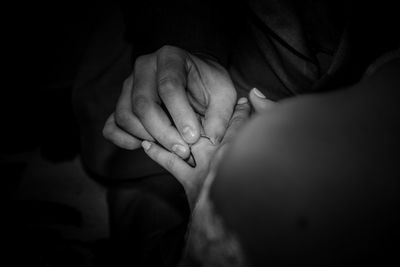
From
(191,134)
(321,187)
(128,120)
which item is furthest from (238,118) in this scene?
(321,187)

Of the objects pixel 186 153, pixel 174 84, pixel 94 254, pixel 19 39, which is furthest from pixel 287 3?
pixel 19 39

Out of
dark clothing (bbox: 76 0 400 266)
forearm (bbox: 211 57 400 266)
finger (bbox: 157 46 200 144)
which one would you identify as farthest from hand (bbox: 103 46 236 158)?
forearm (bbox: 211 57 400 266)

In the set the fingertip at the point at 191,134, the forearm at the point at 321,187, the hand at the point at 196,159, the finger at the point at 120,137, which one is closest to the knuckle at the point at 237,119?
the hand at the point at 196,159

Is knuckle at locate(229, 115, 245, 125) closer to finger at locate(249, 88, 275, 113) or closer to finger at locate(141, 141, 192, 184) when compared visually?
finger at locate(249, 88, 275, 113)

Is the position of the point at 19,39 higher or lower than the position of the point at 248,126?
lower

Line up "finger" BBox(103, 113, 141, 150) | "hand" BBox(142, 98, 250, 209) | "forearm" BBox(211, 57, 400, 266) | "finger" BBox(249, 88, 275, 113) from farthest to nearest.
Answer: "finger" BBox(103, 113, 141, 150), "finger" BBox(249, 88, 275, 113), "hand" BBox(142, 98, 250, 209), "forearm" BBox(211, 57, 400, 266)

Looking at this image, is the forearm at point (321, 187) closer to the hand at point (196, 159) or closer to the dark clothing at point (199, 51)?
the hand at point (196, 159)

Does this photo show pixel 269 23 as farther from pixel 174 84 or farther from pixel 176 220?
pixel 176 220

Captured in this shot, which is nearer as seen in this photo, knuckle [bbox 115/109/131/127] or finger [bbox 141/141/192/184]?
finger [bbox 141/141/192/184]
